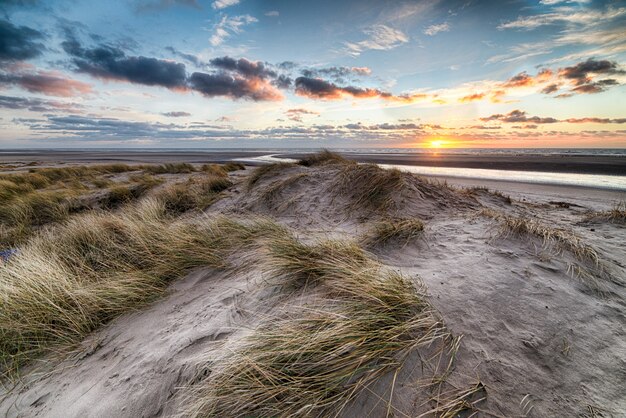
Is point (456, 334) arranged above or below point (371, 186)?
below

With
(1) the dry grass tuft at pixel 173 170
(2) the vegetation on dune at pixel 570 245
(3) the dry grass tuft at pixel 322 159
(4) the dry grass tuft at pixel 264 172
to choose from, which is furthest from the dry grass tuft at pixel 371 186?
(1) the dry grass tuft at pixel 173 170

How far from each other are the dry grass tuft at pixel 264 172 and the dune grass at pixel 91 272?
3.49 metres

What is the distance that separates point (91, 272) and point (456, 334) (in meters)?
4.13

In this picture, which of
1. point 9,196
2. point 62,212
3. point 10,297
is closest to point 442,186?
point 10,297

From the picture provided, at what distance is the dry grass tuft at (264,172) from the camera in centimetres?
817

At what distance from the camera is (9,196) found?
7918 mm

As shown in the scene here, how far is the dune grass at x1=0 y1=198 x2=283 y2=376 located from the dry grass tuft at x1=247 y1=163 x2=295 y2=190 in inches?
137

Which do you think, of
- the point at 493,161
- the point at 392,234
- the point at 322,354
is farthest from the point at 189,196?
the point at 493,161

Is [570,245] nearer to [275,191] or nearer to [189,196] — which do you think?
[275,191]

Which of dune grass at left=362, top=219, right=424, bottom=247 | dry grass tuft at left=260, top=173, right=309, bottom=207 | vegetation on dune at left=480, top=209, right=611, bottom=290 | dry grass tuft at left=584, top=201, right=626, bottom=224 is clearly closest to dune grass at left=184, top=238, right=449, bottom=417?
dune grass at left=362, top=219, right=424, bottom=247

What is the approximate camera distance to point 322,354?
169 cm

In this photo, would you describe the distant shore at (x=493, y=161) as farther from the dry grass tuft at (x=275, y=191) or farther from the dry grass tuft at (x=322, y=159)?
the dry grass tuft at (x=275, y=191)

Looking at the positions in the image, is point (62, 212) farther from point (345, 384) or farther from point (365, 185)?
point (345, 384)

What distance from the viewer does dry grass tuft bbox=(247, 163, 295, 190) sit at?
8172mm
